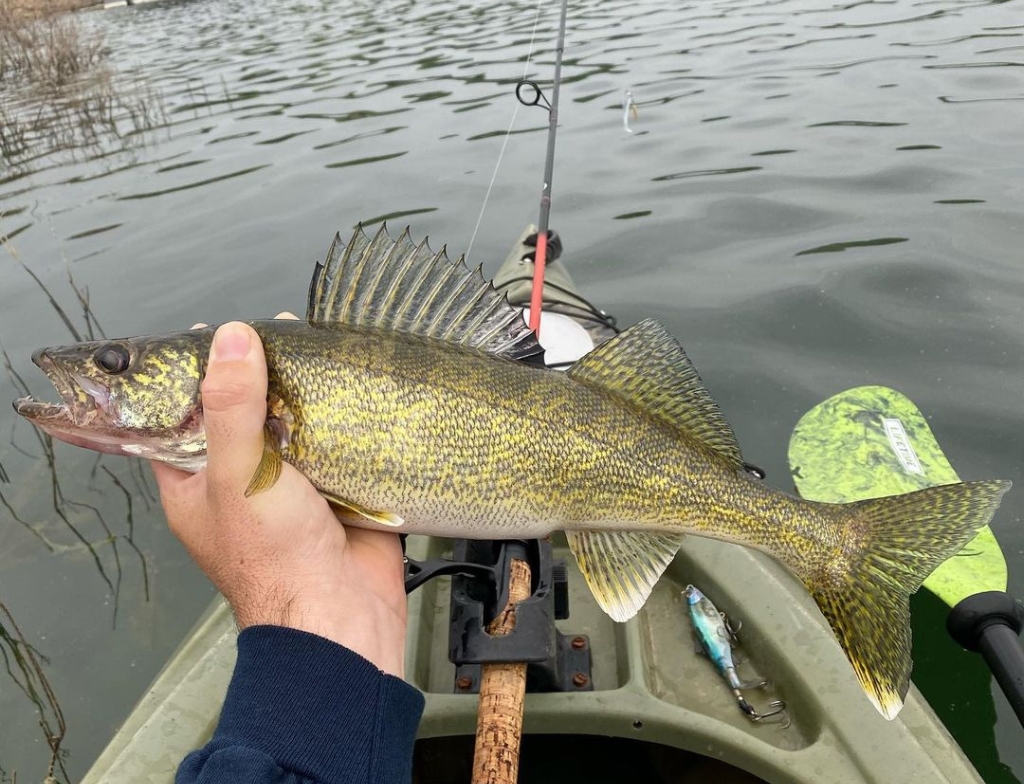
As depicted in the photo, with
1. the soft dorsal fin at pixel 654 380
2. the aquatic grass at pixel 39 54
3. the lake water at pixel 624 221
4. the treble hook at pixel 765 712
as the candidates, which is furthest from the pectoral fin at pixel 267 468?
the aquatic grass at pixel 39 54

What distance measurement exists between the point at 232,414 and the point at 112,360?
0.55 m

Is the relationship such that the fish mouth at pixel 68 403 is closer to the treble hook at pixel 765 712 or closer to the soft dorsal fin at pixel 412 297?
the soft dorsal fin at pixel 412 297

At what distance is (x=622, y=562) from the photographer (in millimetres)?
2455

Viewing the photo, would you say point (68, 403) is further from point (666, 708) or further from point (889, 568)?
point (889, 568)

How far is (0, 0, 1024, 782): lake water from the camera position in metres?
4.29

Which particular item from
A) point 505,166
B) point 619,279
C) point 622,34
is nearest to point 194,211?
point 505,166

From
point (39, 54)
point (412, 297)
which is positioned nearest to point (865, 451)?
point (412, 297)

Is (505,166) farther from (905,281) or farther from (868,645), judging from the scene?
(868,645)

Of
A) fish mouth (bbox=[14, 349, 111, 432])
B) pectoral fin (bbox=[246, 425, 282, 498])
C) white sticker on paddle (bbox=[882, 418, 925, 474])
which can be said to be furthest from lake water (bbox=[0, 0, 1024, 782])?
pectoral fin (bbox=[246, 425, 282, 498])

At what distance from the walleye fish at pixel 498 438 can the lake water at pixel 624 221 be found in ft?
4.65

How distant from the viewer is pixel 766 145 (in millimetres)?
8977

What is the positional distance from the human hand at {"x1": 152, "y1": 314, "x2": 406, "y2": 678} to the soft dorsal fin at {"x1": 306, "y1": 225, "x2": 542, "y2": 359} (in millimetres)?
355

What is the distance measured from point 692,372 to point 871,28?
1313 centimetres

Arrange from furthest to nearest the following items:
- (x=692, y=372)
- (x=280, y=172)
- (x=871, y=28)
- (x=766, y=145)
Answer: (x=871, y=28) < (x=280, y=172) < (x=766, y=145) < (x=692, y=372)
